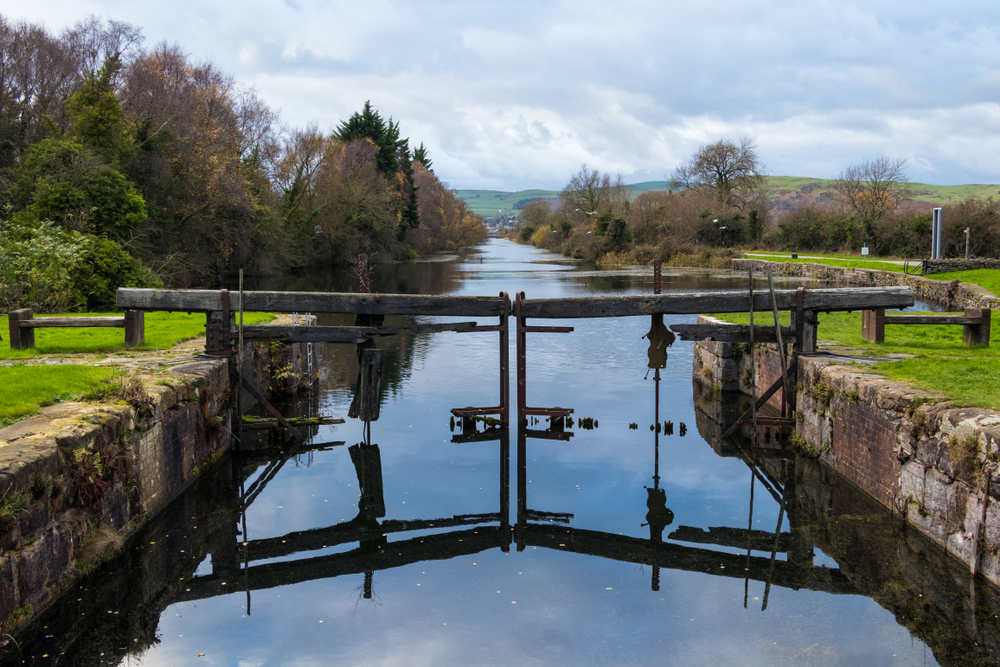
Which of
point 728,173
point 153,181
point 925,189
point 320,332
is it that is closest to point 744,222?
point 728,173

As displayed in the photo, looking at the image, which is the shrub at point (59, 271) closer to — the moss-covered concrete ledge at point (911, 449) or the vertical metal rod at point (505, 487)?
the vertical metal rod at point (505, 487)

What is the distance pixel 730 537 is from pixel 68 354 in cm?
970

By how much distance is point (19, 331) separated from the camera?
11758 mm

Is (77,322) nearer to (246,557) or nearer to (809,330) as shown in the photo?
(246,557)

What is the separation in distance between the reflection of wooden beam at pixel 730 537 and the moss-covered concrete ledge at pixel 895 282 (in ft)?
38.8

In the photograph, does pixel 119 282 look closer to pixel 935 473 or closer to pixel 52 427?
pixel 52 427

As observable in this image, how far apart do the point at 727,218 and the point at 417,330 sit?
47.0 m

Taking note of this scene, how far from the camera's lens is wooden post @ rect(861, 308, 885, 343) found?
40.7ft

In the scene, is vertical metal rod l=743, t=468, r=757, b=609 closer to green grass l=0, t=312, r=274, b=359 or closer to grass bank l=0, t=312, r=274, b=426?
grass bank l=0, t=312, r=274, b=426

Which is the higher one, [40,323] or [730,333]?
[40,323]

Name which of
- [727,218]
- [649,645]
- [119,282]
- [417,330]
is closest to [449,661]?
[649,645]

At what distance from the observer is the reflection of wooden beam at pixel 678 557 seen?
748 cm

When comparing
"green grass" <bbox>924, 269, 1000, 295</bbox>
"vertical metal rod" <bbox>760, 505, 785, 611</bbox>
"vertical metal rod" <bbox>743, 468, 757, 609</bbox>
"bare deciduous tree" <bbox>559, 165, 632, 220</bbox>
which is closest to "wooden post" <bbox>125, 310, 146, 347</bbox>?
"vertical metal rod" <bbox>743, 468, 757, 609</bbox>

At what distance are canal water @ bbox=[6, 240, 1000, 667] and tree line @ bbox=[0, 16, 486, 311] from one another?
10302 mm
